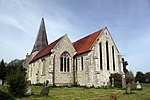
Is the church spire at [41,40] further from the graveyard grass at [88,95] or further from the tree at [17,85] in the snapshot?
the tree at [17,85]

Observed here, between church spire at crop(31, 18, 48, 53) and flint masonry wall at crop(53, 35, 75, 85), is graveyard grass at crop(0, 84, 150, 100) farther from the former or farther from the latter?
church spire at crop(31, 18, 48, 53)

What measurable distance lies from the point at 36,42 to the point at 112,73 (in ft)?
79.0

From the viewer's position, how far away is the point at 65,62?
3419 centimetres

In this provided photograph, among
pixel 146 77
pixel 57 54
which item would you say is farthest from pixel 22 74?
pixel 146 77

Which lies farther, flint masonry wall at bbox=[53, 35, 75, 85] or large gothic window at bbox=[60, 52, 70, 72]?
large gothic window at bbox=[60, 52, 70, 72]

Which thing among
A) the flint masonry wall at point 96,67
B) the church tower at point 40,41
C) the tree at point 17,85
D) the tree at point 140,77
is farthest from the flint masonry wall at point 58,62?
the tree at point 140,77

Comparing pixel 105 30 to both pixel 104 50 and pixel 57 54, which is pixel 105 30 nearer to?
pixel 104 50

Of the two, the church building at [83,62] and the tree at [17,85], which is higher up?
the church building at [83,62]

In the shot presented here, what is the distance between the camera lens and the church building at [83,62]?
3112cm

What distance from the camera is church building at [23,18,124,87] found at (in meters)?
31.1

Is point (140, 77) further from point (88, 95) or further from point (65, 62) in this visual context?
point (88, 95)

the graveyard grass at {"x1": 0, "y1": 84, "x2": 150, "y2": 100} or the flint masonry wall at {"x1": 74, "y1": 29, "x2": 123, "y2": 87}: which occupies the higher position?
the flint masonry wall at {"x1": 74, "y1": 29, "x2": 123, "y2": 87}

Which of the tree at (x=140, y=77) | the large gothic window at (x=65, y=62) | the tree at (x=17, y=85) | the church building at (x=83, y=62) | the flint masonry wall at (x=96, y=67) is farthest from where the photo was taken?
the tree at (x=140, y=77)

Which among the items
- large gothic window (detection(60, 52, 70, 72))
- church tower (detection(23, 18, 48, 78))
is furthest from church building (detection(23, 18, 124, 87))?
church tower (detection(23, 18, 48, 78))
